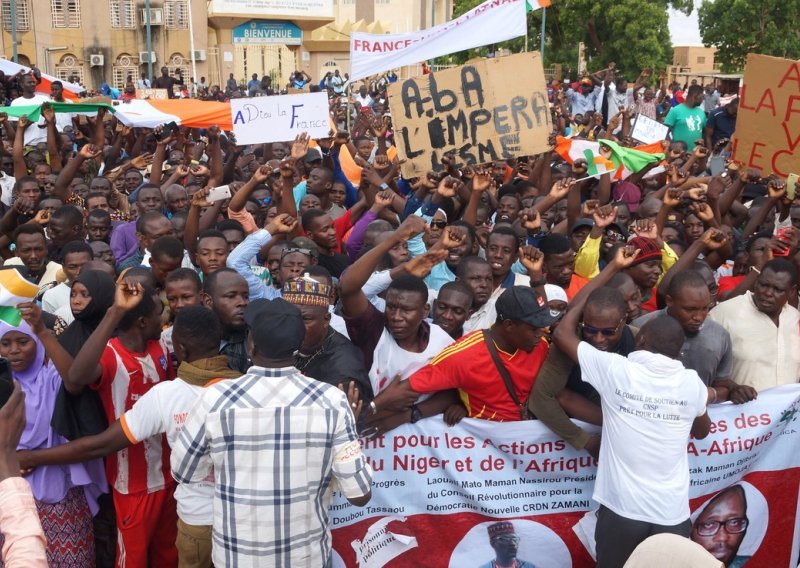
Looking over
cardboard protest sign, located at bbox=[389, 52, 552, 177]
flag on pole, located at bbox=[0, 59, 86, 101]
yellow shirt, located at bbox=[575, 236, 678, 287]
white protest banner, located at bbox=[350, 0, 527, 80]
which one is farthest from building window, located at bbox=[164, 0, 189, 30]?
A: yellow shirt, located at bbox=[575, 236, 678, 287]

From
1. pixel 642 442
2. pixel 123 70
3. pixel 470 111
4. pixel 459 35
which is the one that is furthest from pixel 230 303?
pixel 123 70

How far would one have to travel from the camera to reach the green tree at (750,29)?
31.6m

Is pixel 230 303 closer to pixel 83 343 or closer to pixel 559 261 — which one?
pixel 83 343

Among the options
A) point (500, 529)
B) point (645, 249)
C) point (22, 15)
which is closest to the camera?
point (500, 529)

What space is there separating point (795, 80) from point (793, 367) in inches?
145

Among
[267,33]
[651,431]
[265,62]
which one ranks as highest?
[267,33]

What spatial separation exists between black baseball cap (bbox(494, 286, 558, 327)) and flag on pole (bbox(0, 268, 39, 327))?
7.25 ft

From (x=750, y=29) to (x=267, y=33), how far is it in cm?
2484

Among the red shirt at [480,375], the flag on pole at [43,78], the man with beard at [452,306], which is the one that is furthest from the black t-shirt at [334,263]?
the flag on pole at [43,78]

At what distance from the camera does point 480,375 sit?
406 centimetres

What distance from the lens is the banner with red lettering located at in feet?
14.0

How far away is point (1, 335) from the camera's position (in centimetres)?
389

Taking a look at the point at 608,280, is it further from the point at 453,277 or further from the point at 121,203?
the point at 121,203

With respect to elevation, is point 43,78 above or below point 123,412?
above
